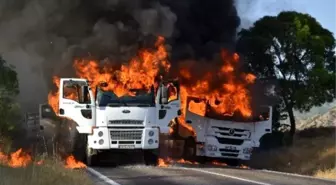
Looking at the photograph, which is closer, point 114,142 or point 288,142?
point 114,142

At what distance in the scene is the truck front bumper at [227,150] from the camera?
23.0 m

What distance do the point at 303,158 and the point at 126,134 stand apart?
898cm

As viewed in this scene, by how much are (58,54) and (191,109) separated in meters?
6.09

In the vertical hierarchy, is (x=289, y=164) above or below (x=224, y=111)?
below

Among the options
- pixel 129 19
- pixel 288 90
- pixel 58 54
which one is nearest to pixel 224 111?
pixel 129 19

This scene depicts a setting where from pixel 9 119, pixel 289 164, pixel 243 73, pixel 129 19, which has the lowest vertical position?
pixel 289 164

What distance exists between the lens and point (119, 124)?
19.9 metres

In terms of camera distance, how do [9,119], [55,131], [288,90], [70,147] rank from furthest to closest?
[288,90] < [9,119] < [55,131] < [70,147]

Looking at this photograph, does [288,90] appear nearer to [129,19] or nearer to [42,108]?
[129,19]

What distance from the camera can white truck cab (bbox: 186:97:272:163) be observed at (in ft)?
75.5

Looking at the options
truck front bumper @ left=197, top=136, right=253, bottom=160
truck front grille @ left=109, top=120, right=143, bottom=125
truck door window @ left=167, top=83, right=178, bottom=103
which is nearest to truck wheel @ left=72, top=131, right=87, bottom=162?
truck front grille @ left=109, top=120, right=143, bottom=125

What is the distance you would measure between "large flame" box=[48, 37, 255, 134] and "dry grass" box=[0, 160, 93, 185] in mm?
6657

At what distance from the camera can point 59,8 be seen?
26.3 metres

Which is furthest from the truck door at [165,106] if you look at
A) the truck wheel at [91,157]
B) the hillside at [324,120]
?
the hillside at [324,120]
